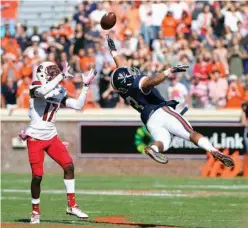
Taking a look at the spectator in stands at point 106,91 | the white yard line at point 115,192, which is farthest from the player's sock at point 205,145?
the spectator in stands at point 106,91

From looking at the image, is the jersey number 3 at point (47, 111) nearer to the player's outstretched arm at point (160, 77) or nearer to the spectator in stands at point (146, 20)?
the player's outstretched arm at point (160, 77)

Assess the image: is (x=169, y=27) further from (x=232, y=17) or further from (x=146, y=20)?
(x=232, y=17)

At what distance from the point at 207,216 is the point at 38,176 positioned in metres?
2.27

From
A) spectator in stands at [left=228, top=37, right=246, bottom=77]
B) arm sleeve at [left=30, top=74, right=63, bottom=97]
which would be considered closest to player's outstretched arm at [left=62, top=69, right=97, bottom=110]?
arm sleeve at [left=30, top=74, right=63, bottom=97]

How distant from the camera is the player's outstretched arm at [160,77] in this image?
10047mm

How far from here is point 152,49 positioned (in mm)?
20312

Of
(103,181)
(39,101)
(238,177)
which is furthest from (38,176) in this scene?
(238,177)

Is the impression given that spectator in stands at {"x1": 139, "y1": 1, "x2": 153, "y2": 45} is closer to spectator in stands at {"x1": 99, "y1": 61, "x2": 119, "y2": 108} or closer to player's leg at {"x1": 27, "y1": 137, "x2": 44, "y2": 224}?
→ spectator in stands at {"x1": 99, "y1": 61, "x2": 119, "y2": 108}

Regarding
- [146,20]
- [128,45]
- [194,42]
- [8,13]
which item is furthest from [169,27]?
[8,13]

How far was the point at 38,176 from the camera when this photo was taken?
11023 mm

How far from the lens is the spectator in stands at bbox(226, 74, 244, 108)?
18719 millimetres

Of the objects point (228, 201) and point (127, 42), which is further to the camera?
point (127, 42)

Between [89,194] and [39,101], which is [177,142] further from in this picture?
[39,101]

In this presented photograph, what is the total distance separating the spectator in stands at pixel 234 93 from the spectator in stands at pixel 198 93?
49cm
